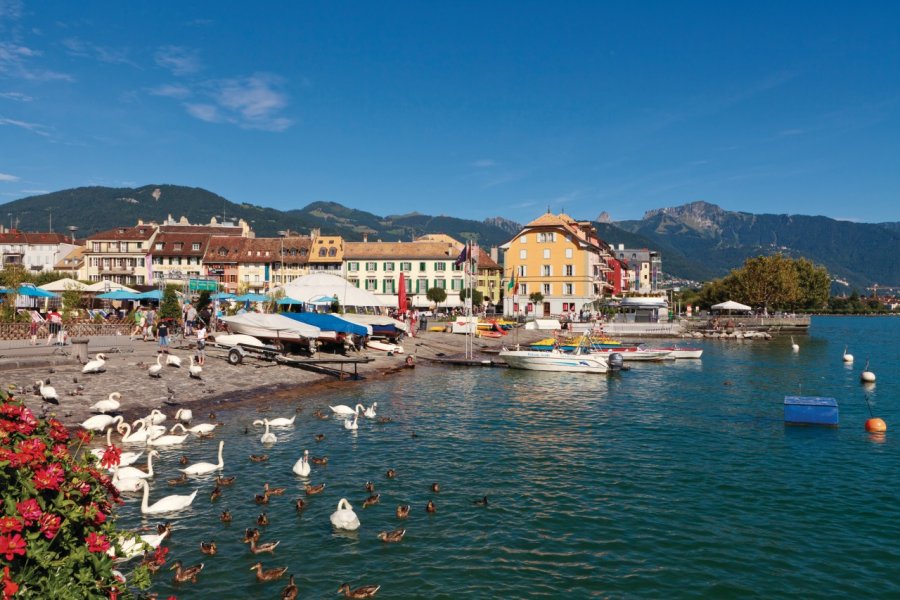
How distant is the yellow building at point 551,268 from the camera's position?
3903 inches

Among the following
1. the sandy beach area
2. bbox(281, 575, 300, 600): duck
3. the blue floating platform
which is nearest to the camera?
bbox(281, 575, 300, 600): duck

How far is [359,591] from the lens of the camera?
1073 cm

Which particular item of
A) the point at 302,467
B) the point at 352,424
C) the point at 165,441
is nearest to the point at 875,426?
the point at 352,424

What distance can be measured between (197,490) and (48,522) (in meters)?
11.4

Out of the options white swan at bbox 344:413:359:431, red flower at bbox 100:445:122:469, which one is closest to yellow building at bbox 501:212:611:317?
white swan at bbox 344:413:359:431

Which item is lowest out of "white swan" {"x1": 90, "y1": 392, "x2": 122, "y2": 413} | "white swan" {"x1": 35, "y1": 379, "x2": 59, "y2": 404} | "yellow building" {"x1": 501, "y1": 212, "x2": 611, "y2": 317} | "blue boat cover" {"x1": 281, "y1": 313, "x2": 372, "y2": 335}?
"white swan" {"x1": 90, "y1": 392, "x2": 122, "y2": 413}

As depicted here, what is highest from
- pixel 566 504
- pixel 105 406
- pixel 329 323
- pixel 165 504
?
pixel 329 323

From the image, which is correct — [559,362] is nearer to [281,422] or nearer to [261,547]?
[281,422]

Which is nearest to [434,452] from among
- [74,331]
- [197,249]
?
[74,331]

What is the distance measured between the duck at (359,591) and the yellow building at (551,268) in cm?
8724

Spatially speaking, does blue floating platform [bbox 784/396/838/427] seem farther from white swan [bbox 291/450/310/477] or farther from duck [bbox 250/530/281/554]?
duck [bbox 250/530/281/554]

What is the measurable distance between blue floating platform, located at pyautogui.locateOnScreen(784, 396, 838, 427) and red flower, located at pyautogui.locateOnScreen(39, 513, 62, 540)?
26.8 meters

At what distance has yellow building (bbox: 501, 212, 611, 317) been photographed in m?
99.1

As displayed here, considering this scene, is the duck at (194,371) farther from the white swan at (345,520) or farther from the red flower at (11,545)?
the red flower at (11,545)
